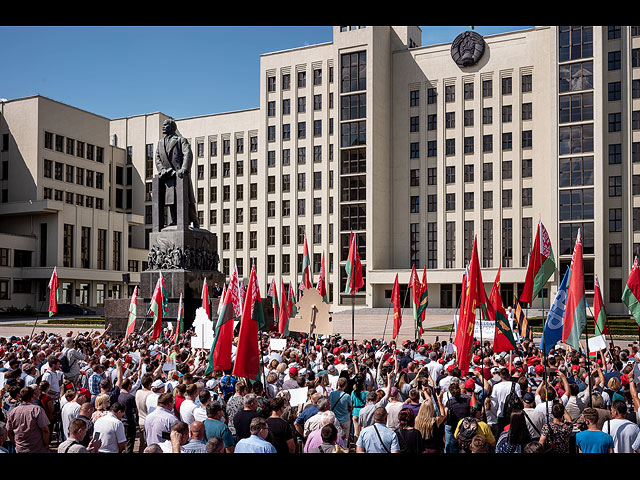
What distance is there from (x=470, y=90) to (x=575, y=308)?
58584mm

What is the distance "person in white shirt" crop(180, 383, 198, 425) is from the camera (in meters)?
8.54

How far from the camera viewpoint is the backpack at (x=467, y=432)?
7.49 m

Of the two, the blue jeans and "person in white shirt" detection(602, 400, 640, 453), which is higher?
"person in white shirt" detection(602, 400, 640, 453)

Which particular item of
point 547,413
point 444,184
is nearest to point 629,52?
point 444,184

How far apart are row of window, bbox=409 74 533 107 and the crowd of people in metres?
53.9

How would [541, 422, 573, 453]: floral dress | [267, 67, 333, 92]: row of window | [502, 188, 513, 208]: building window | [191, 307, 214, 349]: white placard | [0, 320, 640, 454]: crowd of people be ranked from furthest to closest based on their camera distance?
[267, 67, 333, 92]: row of window, [502, 188, 513, 208]: building window, [191, 307, 214, 349]: white placard, [541, 422, 573, 453]: floral dress, [0, 320, 640, 454]: crowd of people

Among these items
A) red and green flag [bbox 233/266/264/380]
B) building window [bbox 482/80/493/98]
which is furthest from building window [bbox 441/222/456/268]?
red and green flag [bbox 233/266/264/380]

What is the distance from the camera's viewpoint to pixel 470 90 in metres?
64.9

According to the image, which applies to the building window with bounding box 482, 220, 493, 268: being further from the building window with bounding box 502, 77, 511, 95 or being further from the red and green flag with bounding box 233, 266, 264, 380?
the red and green flag with bounding box 233, 266, 264, 380

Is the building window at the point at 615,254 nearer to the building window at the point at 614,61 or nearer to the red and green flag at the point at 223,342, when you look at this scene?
the building window at the point at 614,61

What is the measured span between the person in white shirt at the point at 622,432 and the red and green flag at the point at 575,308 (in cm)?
166

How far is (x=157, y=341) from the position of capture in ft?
65.0
